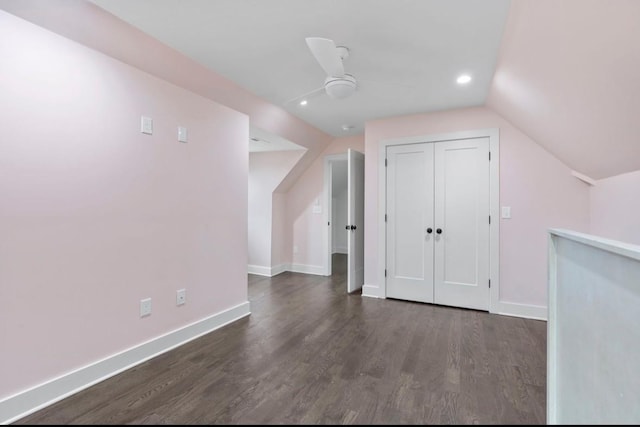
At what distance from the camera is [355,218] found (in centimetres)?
410

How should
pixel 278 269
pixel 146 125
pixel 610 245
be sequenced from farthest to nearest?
1. pixel 278 269
2. pixel 146 125
3. pixel 610 245

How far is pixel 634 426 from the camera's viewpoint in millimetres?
753

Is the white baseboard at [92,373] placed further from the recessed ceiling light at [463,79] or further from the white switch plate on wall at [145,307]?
the recessed ceiling light at [463,79]

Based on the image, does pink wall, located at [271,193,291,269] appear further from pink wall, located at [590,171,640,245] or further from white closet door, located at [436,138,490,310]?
pink wall, located at [590,171,640,245]

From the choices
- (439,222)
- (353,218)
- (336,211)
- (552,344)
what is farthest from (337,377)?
(336,211)

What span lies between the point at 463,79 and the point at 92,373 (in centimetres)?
364

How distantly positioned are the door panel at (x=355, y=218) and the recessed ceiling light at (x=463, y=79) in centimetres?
155

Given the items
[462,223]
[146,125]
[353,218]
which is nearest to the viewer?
[146,125]

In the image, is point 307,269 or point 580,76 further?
point 307,269

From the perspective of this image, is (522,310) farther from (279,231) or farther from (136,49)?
(136,49)

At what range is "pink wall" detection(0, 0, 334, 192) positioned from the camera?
1.63 meters

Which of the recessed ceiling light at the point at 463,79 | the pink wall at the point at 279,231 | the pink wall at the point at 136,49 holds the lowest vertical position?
the pink wall at the point at 279,231

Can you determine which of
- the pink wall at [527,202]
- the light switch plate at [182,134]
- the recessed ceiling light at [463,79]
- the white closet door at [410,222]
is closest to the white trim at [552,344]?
the recessed ceiling light at [463,79]

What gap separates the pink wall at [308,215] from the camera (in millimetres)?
5016
